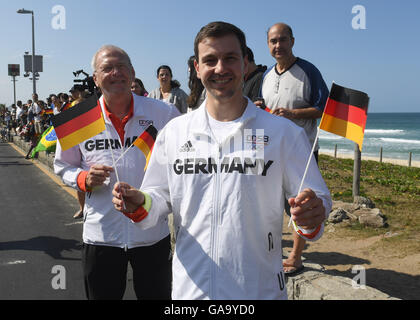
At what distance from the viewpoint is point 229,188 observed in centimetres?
190

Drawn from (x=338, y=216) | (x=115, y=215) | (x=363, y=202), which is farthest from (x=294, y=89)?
(x=363, y=202)

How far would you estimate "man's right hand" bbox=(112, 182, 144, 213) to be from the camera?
193 centimetres

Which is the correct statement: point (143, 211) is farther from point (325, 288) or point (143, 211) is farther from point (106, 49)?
point (325, 288)

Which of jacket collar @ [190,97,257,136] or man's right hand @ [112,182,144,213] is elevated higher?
jacket collar @ [190,97,257,136]

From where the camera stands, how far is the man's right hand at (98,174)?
2674 millimetres

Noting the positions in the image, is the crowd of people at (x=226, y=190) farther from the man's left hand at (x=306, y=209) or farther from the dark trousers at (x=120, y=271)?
the dark trousers at (x=120, y=271)

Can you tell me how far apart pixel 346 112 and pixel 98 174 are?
1556 millimetres

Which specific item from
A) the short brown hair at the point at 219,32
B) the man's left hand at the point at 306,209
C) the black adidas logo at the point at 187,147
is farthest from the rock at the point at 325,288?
the short brown hair at the point at 219,32

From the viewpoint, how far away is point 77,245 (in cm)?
582

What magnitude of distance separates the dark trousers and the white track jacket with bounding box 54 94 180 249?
2.2 inches

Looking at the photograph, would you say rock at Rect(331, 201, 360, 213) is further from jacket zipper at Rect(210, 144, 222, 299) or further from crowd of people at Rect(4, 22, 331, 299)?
jacket zipper at Rect(210, 144, 222, 299)

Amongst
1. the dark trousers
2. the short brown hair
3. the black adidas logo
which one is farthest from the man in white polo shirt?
the black adidas logo

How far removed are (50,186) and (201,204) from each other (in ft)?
30.1
